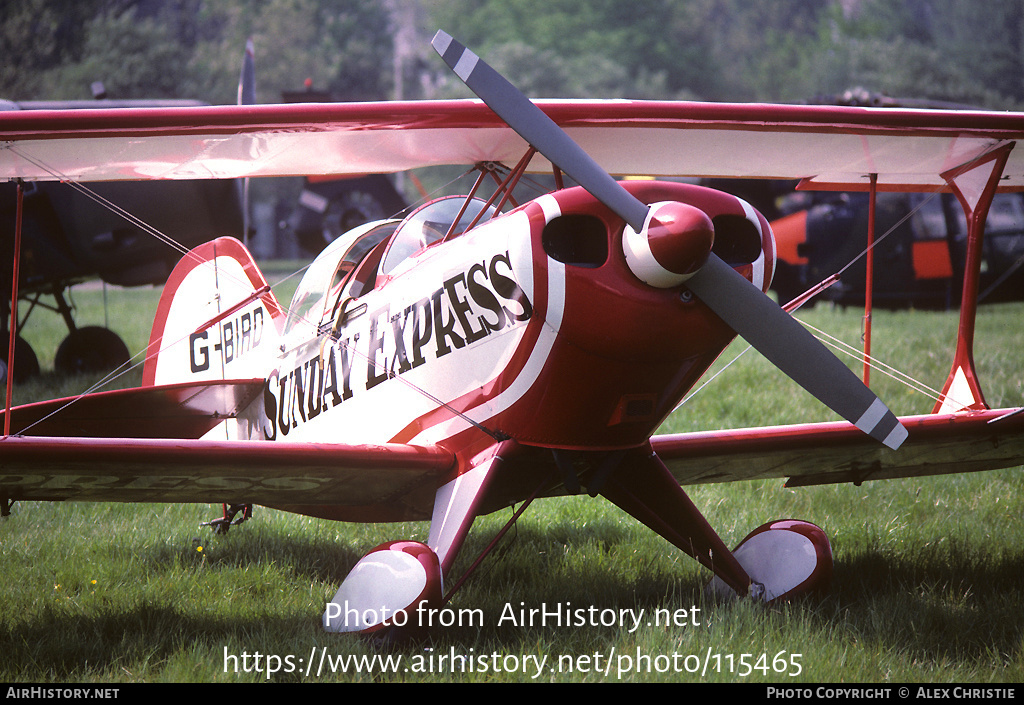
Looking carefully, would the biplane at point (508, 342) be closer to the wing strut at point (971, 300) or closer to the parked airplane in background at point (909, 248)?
the wing strut at point (971, 300)

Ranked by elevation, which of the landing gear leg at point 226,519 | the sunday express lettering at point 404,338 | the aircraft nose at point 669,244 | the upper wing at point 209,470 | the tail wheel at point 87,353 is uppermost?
the aircraft nose at point 669,244

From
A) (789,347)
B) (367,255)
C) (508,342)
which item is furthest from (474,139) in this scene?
(789,347)

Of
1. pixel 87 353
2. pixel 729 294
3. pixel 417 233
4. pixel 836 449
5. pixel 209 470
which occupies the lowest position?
pixel 87 353

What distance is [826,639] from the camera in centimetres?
344

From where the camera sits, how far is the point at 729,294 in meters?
3.05

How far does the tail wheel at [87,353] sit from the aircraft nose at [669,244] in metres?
9.16

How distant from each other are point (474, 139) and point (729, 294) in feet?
5.30

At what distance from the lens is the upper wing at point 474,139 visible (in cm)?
356

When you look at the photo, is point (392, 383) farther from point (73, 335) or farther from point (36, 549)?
point (73, 335)

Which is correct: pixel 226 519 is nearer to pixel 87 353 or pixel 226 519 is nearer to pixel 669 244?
pixel 669 244

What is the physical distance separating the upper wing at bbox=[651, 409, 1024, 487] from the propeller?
1.10 metres

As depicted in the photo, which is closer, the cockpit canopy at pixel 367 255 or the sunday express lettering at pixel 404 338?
the sunday express lettering at pixel 404 338

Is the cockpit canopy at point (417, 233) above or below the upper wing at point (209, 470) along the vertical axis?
above

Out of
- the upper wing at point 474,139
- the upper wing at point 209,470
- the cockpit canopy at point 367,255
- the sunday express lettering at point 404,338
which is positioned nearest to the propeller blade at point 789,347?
the sunday express lettering at point 404,338
